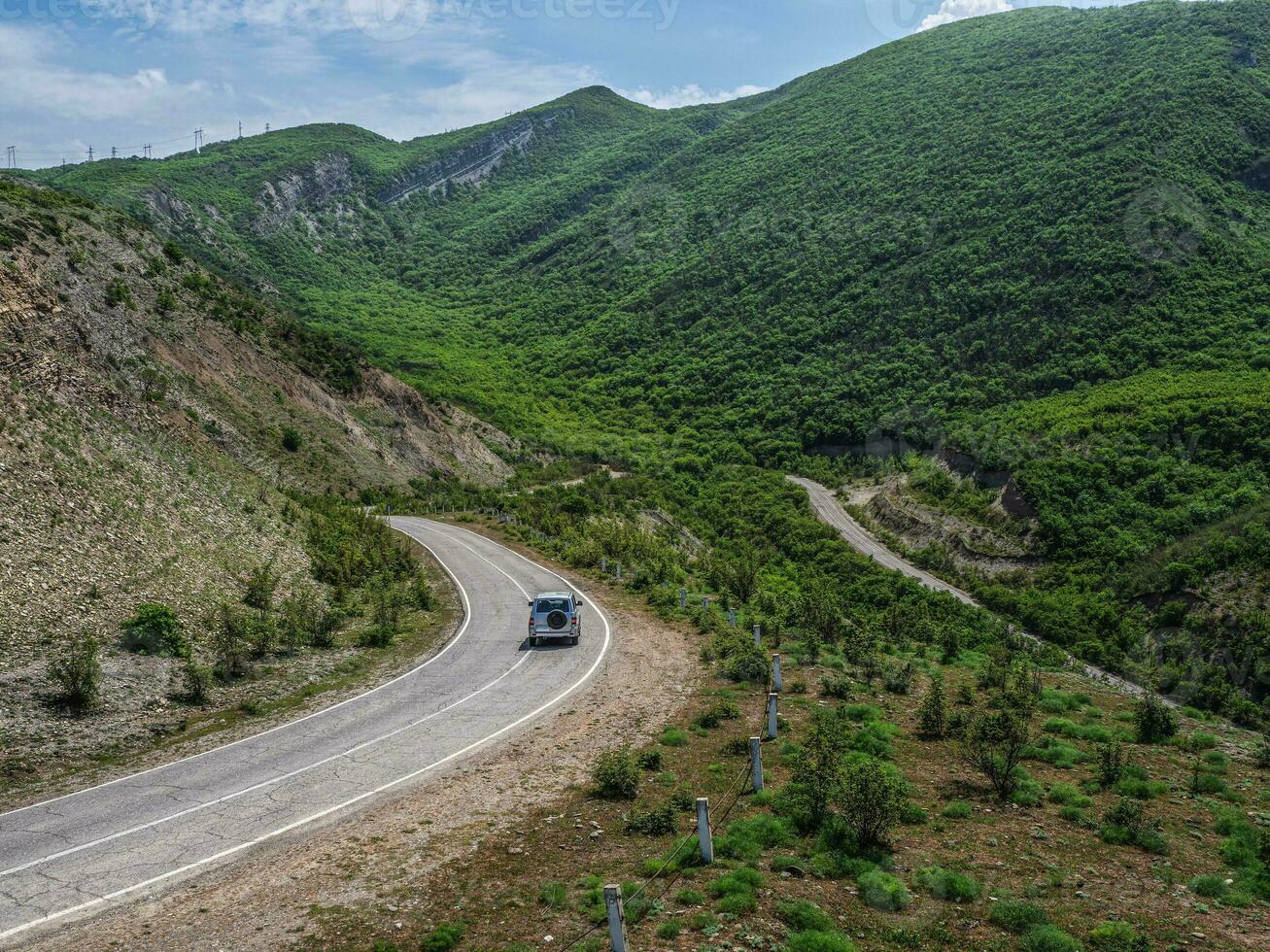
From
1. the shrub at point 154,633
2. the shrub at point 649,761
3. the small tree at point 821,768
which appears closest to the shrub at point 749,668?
the small tree at point 821,768

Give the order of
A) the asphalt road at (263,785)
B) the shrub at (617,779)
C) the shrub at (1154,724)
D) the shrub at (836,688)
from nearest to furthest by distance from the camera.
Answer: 1. the asphalt road at (263,785)
2. the shrub at (617,779)
3. the shrub at (1154,724)
4. the shrub at (836,688)

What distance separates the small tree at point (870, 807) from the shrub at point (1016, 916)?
1.93 metres

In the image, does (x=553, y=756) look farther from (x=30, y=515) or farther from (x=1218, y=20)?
(x=1218, y=20)

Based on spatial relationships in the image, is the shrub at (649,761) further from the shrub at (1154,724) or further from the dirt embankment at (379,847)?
the shrub at (1154,724)

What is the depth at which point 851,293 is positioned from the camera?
3875 inches

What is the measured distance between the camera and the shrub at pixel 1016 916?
31.8ft

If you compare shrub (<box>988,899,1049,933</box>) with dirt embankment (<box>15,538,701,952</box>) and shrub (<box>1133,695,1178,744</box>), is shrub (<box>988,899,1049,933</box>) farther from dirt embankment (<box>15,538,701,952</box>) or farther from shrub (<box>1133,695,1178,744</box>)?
shrub (<box>1133,695,1178,744</box>)

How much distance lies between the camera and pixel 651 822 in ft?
40.2

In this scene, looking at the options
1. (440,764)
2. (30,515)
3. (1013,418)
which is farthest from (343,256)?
(440,764)

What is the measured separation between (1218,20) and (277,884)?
147 meters

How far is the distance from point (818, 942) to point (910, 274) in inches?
3707

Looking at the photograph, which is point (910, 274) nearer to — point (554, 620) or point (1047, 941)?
point (554, 620)

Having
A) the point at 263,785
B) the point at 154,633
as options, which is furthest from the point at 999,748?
the point at 154,633

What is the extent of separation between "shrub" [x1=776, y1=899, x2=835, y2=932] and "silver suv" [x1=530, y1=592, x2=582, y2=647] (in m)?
14.1
